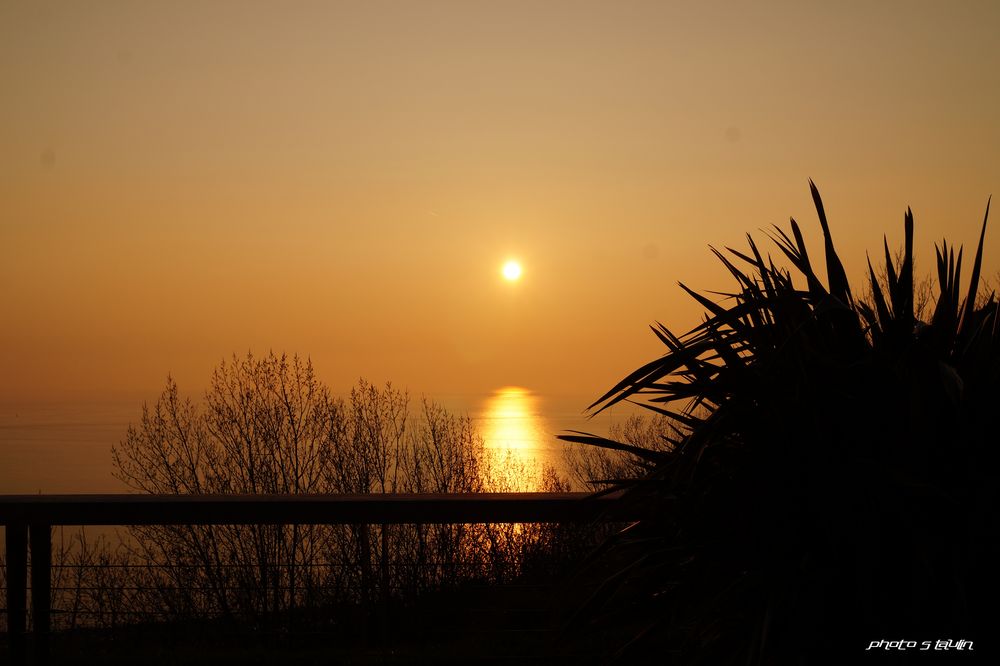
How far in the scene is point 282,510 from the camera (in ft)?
10.7

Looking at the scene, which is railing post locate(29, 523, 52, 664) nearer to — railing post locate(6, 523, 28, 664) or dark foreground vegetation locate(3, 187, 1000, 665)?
railing post locate(6, 523, 28, 664)

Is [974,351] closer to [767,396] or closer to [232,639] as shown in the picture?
[767,396]

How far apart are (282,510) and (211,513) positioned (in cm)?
27

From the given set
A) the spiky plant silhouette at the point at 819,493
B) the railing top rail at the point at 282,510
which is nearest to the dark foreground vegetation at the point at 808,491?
the spiky plant silhouette at the point at 819,493

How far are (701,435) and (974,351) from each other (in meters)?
0.89

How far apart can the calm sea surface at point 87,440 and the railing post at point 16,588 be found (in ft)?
5.76

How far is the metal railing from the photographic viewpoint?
323 cm

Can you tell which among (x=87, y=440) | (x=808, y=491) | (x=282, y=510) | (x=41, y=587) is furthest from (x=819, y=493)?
(x=87, y=440)

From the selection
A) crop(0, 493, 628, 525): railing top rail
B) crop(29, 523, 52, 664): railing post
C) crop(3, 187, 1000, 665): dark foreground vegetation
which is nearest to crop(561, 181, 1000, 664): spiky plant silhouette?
crop(3, 187, 1000, 665): dark foreground vegetation

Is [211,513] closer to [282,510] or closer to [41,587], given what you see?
[282,510]

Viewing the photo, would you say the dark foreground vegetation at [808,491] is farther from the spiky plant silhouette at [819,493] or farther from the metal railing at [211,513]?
the metal railing at [211,513]

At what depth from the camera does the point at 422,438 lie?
15305 millimetres

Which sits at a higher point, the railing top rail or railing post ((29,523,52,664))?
the railing top rail

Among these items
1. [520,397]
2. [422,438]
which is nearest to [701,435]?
[422,438]
